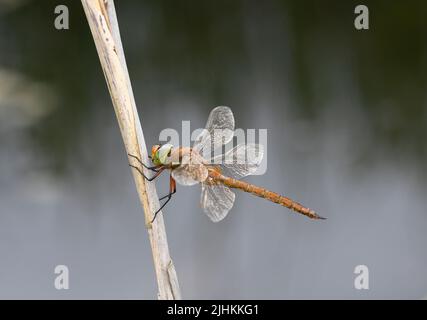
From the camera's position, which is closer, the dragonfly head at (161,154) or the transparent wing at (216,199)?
the dragonfly head at (161,154)

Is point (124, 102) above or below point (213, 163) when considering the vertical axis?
above

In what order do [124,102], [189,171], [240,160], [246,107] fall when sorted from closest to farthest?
[124,102]
[189,171]
[240,160]
[246,107]

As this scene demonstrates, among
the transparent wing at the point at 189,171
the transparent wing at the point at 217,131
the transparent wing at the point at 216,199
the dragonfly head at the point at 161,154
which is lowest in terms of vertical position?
the transparent wing at the point at 216,199

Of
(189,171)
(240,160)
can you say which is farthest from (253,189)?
(189,171)

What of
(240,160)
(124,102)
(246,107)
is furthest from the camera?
(246,107)

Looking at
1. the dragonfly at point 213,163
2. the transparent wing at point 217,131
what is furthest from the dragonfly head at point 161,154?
the transparent wing at point 217,131

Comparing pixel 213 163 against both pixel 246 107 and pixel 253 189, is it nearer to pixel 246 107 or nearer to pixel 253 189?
pixel 253 189

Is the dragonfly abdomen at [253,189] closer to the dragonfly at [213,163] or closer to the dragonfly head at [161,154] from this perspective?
the dragonfly at [213,163]

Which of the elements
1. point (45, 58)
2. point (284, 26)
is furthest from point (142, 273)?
point (284, 26)
